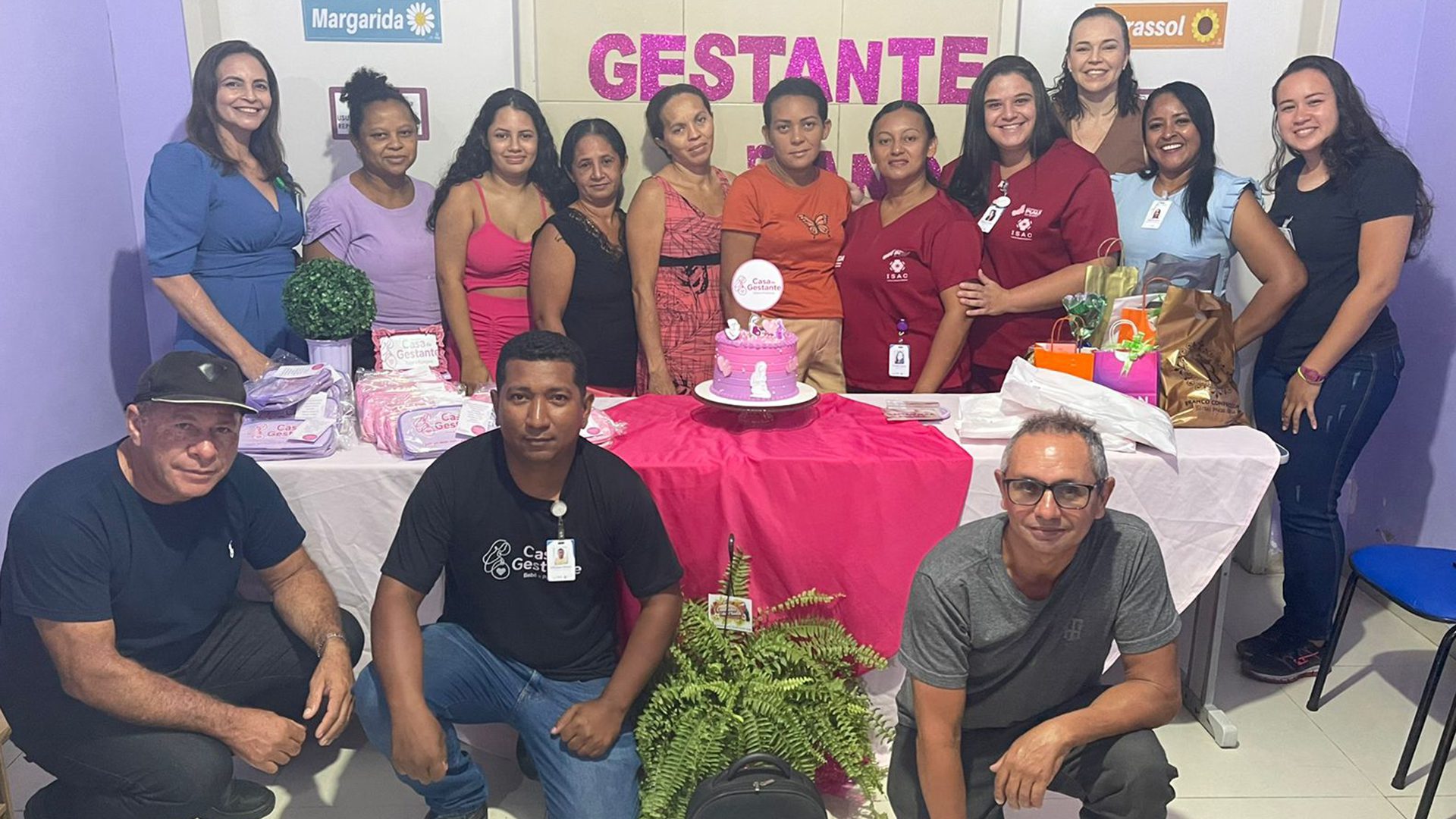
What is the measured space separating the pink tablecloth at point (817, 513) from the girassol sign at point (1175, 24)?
210cm

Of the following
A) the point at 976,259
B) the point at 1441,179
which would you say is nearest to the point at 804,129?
the point at 976,259

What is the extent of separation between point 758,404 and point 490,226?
4.12 feet

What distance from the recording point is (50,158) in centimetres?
340

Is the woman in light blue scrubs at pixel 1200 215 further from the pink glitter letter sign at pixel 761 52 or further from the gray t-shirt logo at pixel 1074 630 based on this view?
the gray t-shirt logo at pixel 1074 630

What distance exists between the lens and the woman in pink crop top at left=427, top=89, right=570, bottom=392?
3584mm

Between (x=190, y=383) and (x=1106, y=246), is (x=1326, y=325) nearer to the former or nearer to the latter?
(x=1106, y=246)

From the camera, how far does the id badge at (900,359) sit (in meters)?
3.45

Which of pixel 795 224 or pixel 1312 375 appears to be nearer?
pixel 1312 375

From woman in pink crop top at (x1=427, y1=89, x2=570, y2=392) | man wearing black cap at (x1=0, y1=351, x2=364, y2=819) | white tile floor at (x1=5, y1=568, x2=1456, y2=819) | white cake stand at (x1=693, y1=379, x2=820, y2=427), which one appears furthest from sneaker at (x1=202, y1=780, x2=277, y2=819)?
white cake stand at (x1=693, y1=379, x2=820, y2=427)

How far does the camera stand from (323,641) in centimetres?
249

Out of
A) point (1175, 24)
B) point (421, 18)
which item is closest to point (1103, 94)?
point (1175, 24)

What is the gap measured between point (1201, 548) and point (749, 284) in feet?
4.41

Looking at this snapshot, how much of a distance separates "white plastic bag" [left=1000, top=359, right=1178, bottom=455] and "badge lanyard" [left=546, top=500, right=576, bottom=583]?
1.19 m

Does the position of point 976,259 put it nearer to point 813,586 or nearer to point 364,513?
point 813,586
